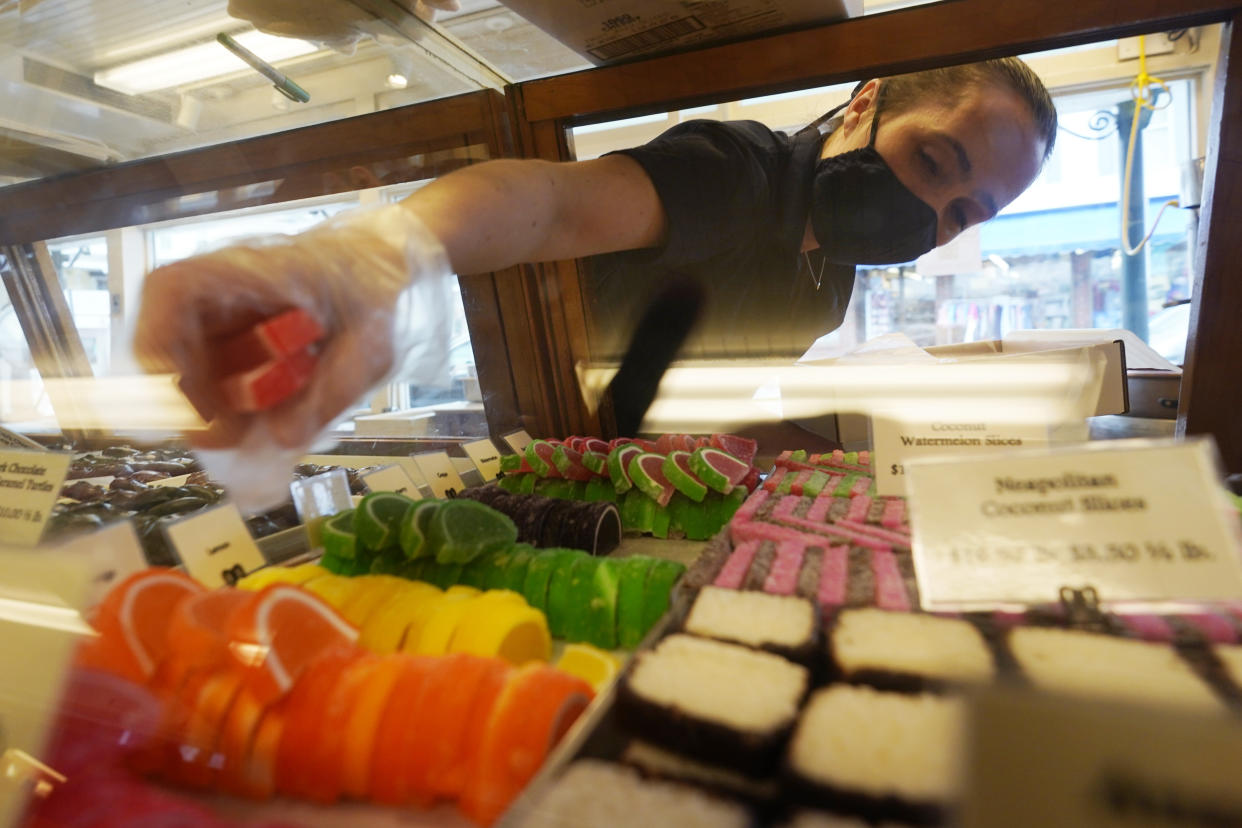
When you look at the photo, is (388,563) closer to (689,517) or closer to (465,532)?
(465,532)

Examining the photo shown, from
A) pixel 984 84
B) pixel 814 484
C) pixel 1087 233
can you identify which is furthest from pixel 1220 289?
pixel 814 484

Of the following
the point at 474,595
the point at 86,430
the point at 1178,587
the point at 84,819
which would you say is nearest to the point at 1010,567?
the point at 1178,587

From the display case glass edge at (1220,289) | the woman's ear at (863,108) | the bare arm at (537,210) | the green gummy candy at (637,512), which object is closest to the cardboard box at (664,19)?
the woman's ear at (863,108)

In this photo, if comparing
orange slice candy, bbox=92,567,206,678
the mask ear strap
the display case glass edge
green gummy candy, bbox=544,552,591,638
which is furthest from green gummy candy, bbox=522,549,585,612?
the display case glass edge

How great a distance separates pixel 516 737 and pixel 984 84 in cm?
148

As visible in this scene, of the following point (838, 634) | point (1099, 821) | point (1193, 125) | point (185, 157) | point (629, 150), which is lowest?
point (838, 634)

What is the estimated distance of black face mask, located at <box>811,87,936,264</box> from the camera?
4.76 ft

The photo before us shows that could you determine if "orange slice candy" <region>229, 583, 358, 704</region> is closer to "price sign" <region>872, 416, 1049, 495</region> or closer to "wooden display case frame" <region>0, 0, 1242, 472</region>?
"price sign" <region>872, 416, 1049, 495</region>

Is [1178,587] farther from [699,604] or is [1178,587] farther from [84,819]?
[84,819]

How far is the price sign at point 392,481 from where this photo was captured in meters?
1.58

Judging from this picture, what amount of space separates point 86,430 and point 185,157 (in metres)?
0.76

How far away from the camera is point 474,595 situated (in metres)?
1.12

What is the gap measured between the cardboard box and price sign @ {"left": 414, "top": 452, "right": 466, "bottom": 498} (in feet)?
3.48

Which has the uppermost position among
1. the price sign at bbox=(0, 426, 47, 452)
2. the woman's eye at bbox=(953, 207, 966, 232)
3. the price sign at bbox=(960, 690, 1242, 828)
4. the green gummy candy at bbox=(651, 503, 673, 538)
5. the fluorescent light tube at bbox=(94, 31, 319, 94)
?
the fluorescent light tube at bbox=(94, 31, 319, 94)
